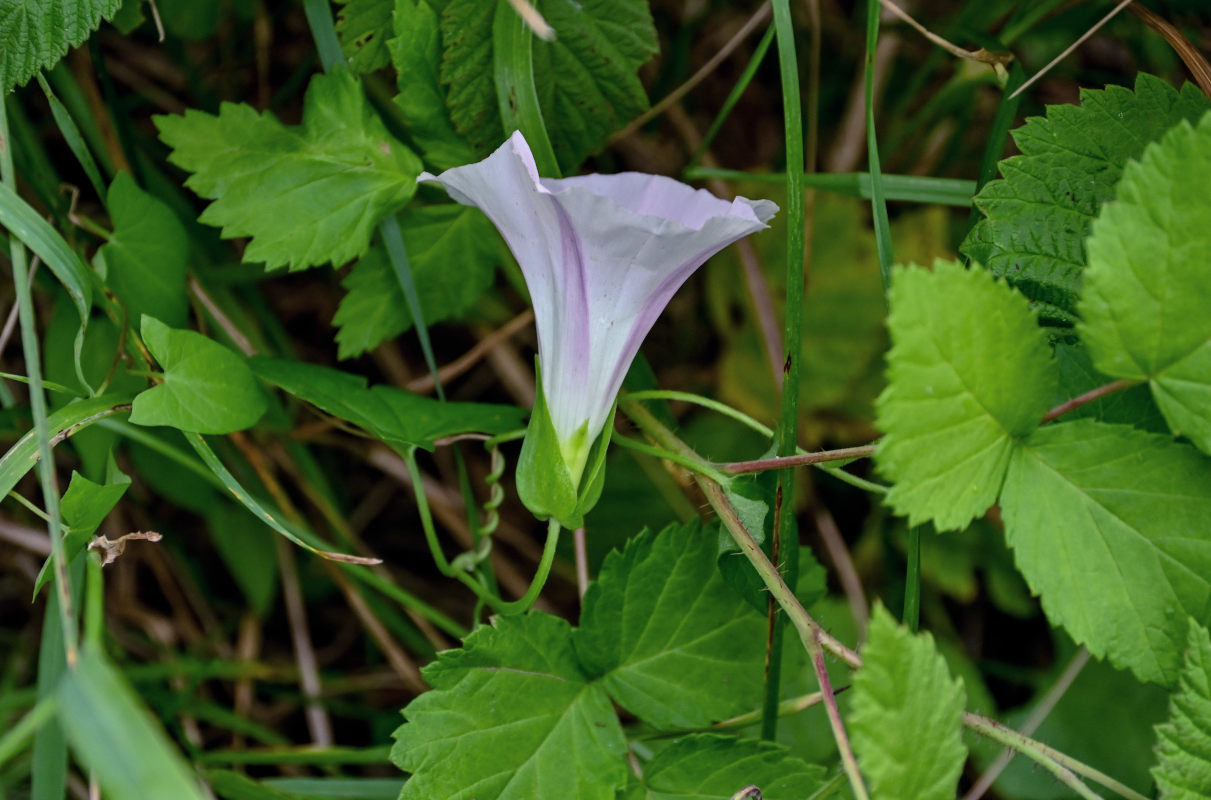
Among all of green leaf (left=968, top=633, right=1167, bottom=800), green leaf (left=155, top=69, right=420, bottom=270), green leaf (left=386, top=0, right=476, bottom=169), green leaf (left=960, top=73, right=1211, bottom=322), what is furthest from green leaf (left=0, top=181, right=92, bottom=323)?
green leaf (left=968, top=633, right=1167, bottom=800)

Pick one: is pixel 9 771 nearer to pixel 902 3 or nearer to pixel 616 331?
pixel 616 331

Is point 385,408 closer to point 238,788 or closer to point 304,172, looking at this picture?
point 304,172

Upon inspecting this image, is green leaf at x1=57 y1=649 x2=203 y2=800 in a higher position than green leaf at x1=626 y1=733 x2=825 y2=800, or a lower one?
higher

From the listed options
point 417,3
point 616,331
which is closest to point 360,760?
point 616,331

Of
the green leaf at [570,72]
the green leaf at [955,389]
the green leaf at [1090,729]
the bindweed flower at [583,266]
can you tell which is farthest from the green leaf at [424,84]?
the green leaf at [1090,729]

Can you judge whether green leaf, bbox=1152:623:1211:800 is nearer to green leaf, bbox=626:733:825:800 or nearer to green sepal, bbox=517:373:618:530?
green leaf, bbox=626:733:825:800

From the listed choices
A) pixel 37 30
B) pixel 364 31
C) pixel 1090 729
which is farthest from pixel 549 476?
pixel 1090 729
